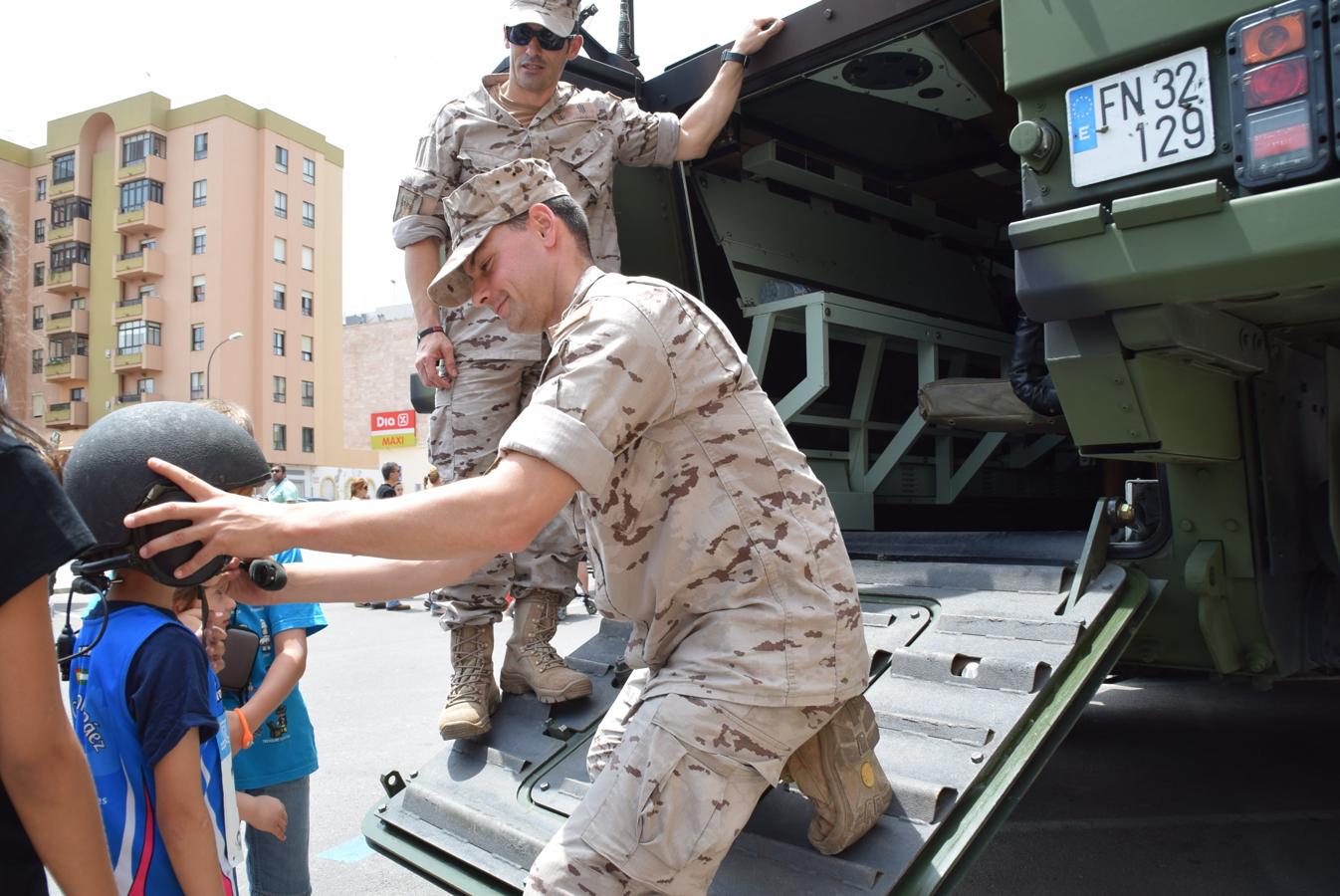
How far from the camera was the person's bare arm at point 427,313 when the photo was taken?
304 centimetres

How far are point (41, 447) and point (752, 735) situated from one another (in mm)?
1107

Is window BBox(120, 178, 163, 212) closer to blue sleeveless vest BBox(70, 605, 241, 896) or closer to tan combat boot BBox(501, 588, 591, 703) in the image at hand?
tan combat boot BBox(501, 588, 591, 703)

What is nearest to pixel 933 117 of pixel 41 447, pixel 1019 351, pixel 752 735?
pixel 1019 351

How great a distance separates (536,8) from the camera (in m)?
2.93

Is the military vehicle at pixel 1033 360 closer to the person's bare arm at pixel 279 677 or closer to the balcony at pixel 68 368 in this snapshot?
the person's bare arm at pixel 279 677

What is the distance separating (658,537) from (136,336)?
134 feet

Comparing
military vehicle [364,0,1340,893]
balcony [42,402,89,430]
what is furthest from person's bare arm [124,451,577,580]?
balcony [42,402,89,430]

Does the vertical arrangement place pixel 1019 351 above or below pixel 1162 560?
above

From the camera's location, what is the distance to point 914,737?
224 cm

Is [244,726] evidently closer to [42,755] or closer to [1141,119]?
[42,755]

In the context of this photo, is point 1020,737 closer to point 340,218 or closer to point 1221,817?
point 1221,817

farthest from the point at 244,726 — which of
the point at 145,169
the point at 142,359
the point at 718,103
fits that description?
the point at 145,169

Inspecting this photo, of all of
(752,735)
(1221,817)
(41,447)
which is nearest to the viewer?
(41,447)

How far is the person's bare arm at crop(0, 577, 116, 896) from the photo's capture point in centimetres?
109
